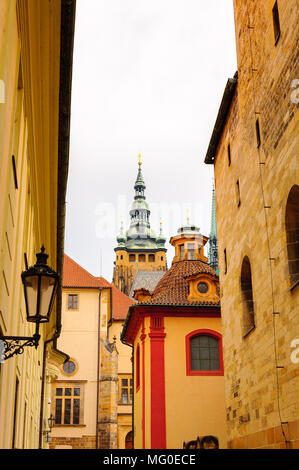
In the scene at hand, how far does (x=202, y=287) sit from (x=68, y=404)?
18143 mm

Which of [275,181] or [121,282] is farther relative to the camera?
[121,282]

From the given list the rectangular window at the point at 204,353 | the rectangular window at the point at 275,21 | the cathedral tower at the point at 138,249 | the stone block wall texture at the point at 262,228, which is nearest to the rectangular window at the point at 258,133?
the stone block wall texture at the point at 262,228

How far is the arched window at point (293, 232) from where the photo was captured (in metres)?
12.2

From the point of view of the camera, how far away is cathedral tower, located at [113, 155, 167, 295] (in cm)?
11719

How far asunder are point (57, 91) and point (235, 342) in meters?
10.1

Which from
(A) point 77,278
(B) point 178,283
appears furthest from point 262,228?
(A) point 77,278

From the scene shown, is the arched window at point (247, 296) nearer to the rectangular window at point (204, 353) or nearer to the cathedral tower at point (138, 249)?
the rectangular window at point (204, 353)

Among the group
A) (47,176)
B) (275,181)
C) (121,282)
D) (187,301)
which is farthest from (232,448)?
(121,282)

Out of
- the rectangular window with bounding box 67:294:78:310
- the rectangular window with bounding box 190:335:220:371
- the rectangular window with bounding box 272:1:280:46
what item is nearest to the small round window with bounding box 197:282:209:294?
the rectangular window with bounding box 190:335:220:371

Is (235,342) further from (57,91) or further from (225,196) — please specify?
(57,91)

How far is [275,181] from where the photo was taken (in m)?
13.3

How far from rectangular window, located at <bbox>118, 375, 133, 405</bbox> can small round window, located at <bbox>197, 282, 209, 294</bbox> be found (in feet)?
64.6

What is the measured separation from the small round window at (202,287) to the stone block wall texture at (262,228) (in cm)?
931

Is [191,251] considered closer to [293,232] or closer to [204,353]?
[204,353]
